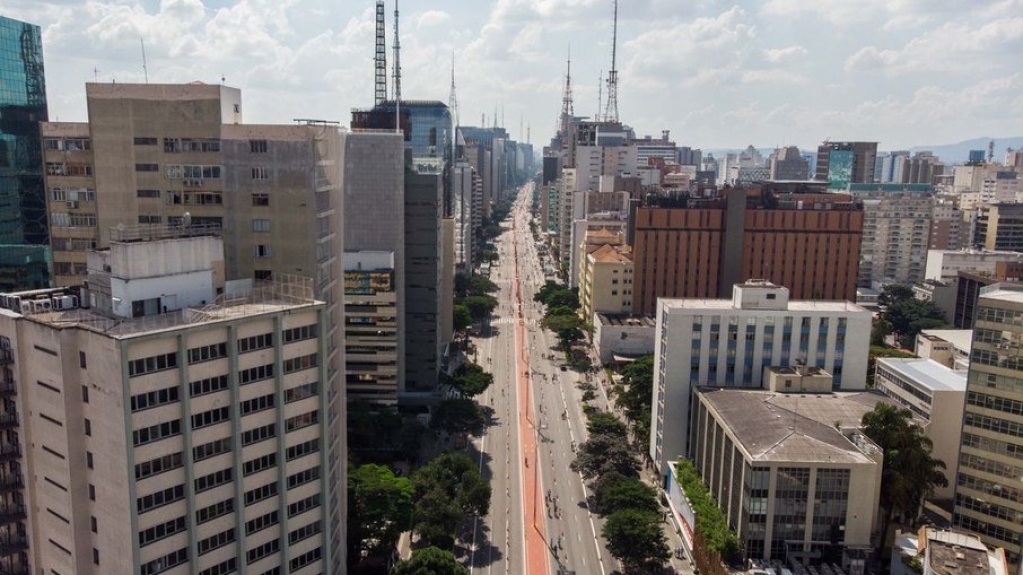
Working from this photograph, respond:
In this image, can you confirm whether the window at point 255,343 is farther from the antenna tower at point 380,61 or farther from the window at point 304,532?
the antenna tower at point 380,61

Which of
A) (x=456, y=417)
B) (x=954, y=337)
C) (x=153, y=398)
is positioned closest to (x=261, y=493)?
(x=153, y=398)

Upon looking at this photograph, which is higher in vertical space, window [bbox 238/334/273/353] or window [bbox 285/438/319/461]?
window [bbox 238/334/273/353]

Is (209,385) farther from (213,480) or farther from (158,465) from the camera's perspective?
(213,480)

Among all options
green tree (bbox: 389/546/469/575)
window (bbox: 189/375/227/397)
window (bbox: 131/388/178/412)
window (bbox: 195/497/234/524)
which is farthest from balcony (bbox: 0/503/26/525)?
green tree (bbox: 389/546/469/575)

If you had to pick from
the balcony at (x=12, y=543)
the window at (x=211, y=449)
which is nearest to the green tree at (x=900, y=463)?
the window at (x=211, y=449)

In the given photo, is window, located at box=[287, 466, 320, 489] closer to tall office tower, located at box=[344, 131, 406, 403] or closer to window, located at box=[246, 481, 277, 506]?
window, located at box=[246, 481, 277, 506]

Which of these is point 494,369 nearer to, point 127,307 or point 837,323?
point 837,323

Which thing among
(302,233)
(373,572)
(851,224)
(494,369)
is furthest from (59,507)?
(851,224)

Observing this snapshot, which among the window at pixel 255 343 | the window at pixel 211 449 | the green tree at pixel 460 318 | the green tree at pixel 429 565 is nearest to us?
the window at pixel 211 449
